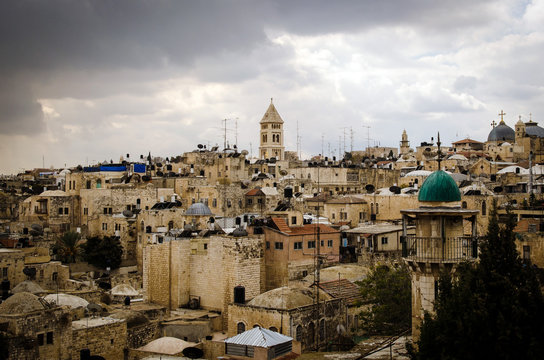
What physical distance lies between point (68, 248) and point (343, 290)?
21.3m

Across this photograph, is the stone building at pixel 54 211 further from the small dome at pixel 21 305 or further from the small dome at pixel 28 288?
the small dome at pixel 21 305

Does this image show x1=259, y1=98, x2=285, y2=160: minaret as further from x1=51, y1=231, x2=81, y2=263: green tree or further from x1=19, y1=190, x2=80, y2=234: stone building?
x1=51, y1=231, x2=81, y2=263: green tree

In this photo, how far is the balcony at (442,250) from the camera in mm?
15375

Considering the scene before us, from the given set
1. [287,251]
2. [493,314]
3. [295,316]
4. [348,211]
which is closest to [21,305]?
[295,316]

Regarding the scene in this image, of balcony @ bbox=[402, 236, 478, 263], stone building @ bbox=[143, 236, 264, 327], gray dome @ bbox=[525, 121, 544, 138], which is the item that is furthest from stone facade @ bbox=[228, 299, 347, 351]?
gray dome @ bbox=[525, 121, 544, 138]

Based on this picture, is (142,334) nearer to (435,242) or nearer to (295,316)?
(295,316)

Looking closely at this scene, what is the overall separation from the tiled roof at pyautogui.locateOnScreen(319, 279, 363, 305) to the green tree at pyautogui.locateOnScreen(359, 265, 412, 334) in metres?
0.57

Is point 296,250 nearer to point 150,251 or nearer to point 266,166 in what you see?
point 150,251

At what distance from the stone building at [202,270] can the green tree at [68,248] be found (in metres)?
11.0

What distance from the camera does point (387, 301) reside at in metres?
25.4

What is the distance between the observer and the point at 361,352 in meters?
18.5

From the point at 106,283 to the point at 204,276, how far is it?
330 inches

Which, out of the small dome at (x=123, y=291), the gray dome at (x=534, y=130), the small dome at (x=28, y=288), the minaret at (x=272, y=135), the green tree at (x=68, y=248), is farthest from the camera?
the minaret at (x=272, y=135)

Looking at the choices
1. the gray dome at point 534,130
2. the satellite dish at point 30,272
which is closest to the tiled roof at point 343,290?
the satellite dish at point 30,272
